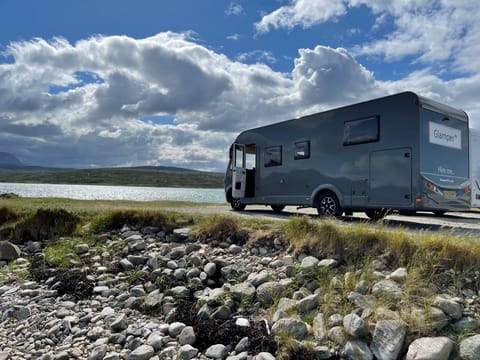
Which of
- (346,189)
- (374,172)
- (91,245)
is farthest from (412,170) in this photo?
(91,245)

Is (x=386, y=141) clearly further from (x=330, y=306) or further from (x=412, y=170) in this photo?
(x=330, y=306)

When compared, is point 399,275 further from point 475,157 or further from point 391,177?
point 475,157

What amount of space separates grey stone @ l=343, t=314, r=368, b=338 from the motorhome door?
9.81 m

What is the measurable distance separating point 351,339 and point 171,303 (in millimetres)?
2807

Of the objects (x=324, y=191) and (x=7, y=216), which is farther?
(x=324, y=191)

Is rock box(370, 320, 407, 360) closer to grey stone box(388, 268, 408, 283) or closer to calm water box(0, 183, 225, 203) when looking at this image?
grey stone box(388, 268, 408, 283)

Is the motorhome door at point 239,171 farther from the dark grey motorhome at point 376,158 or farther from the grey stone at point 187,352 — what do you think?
the grey stone at point 187,352

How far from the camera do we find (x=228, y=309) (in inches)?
196

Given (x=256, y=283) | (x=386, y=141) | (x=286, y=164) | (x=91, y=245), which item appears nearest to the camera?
(x=256, y=283)

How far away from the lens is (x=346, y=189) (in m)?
9.90

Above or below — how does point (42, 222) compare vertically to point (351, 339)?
above

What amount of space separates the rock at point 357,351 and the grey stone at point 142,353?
226 cm

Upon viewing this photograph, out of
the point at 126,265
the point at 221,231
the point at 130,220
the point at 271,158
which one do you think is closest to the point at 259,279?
the point at 221,231

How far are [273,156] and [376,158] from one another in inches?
160
